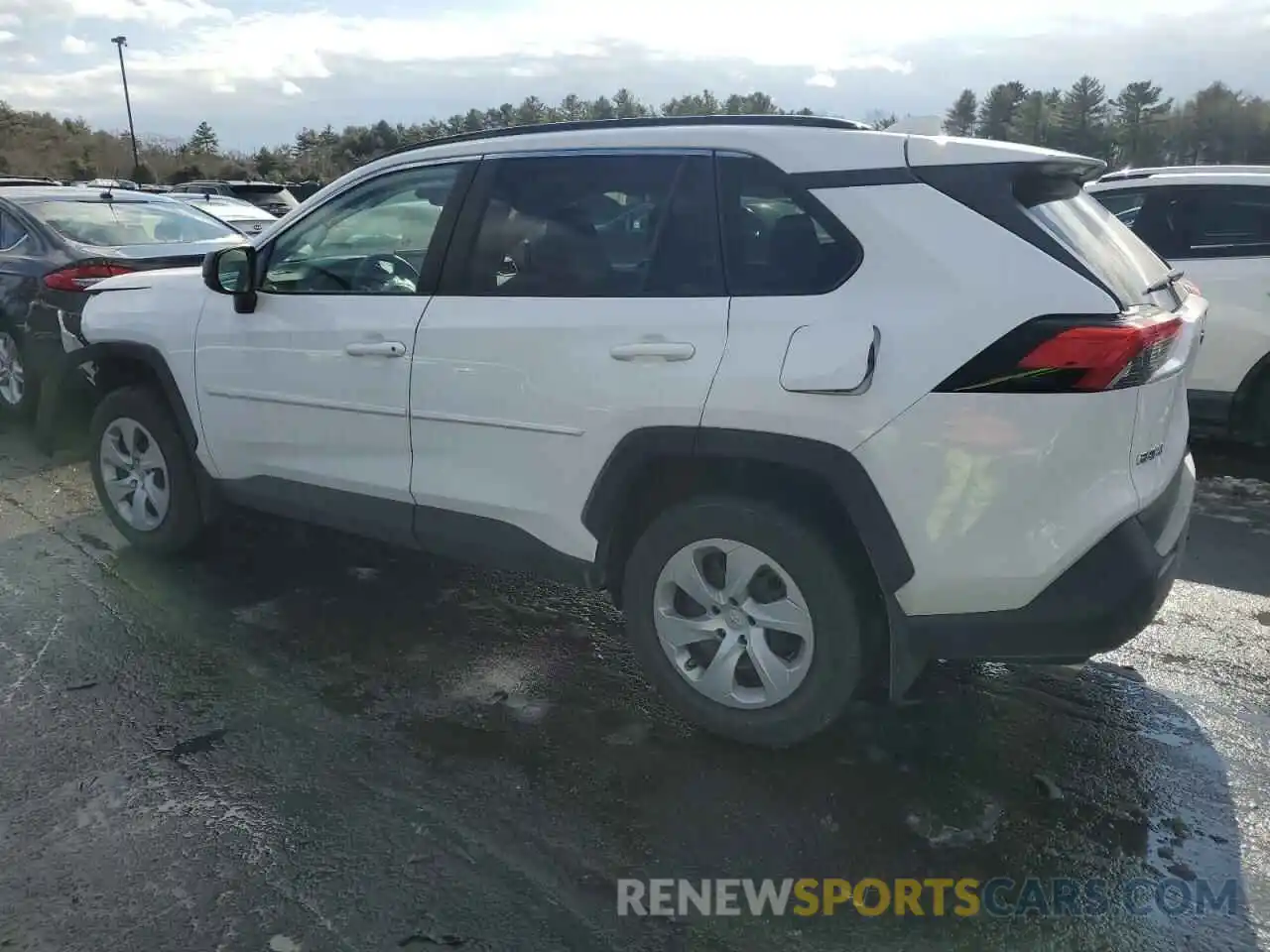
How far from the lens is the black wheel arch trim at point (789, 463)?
9.61ft

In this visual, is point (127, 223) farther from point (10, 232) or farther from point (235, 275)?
point (235, 275)

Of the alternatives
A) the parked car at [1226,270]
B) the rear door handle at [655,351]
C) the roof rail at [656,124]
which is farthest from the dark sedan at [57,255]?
the parked car at [1226,270]

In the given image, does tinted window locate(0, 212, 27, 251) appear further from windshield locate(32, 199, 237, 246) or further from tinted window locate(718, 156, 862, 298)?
tinted window locate(718, 156, 862, 298)

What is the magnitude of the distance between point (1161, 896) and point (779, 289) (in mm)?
1899

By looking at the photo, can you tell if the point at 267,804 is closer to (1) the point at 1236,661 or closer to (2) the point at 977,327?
(2) the point at 977,327

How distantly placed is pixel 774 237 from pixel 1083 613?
138 centimetres

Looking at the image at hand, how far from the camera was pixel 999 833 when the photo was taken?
291cm

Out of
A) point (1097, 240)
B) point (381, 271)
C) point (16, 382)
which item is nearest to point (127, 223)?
point (16, 382)

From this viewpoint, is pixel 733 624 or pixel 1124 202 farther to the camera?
pixel 1124 202

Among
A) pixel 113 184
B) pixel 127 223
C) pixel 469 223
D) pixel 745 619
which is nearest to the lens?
pixel 745 619

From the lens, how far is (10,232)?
7586 mm

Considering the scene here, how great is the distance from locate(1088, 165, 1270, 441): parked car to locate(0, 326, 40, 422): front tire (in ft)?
23.7

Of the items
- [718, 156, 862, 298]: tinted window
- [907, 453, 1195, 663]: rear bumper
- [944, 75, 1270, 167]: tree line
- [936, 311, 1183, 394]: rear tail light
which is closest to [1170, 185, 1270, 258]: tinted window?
[907, 453, 1195, 663]: rear bumper

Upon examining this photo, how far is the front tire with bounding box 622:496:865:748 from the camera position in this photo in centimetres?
307
